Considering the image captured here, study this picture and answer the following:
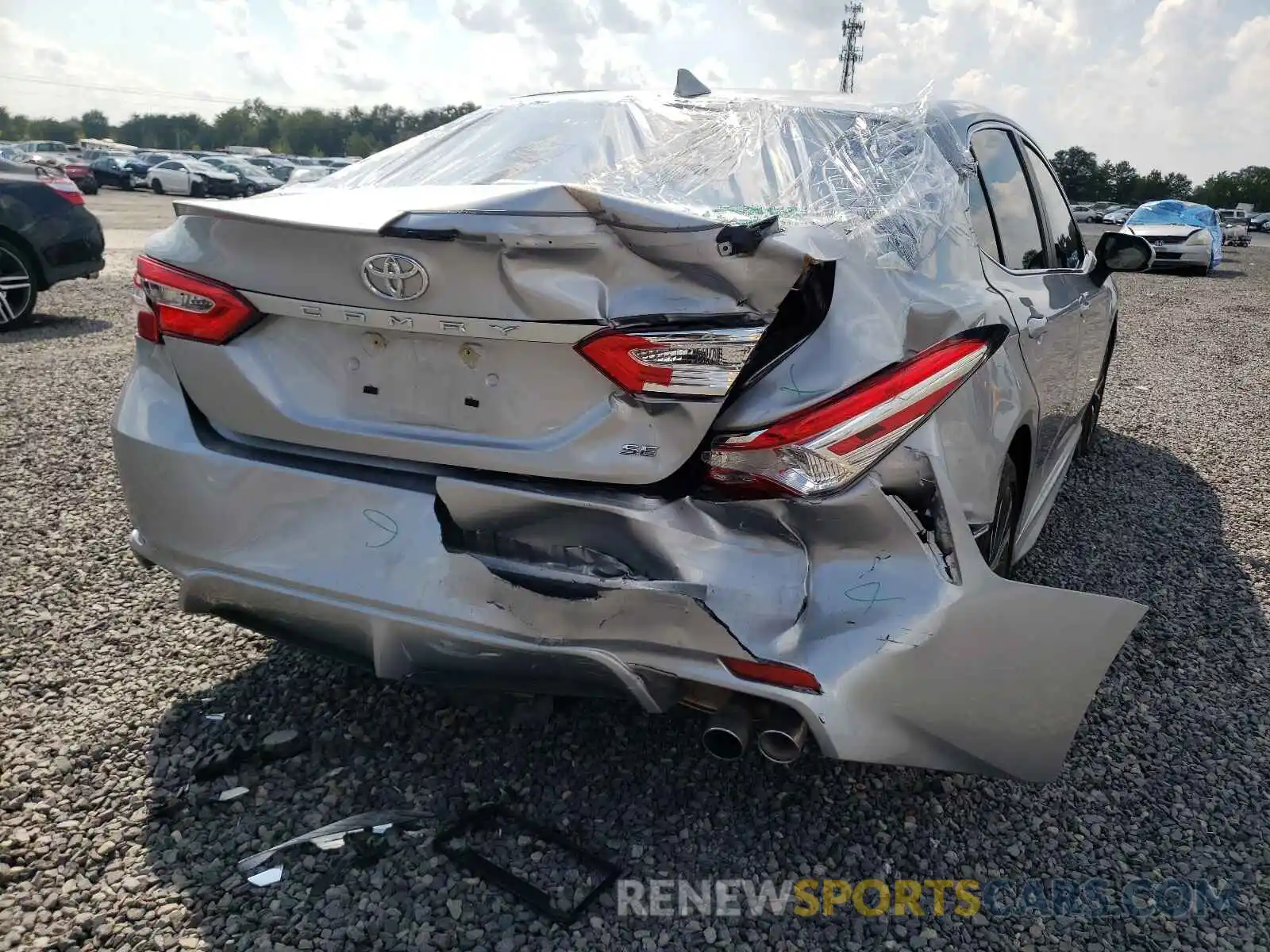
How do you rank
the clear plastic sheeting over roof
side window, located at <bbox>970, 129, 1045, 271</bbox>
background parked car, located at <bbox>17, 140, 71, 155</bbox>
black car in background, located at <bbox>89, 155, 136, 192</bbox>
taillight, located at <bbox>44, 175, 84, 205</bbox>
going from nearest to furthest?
the clear plastic sheeting over roof < side window, located at <bbox>970, 129, 1045, 271</bbox> < taillight, located at <bbox>44, 175, 84, 205</bbox> < black car in background, located at <bbox>89, 155, 136, 192</bbox> < background parked car, located at <bbox>17, 140, 71, 155</bbox>

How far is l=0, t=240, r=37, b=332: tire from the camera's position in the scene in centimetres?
775

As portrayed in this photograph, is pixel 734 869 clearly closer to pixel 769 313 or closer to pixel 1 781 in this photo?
pixel 769 313

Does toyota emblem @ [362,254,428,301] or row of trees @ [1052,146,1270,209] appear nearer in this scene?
toyota emblem @ [362,254,428,301]

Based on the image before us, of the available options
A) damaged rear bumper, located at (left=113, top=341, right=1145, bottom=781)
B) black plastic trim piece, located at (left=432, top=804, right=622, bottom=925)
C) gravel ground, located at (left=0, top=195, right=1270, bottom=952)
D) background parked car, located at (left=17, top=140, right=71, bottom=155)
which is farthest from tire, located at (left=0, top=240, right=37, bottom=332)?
background parked car, located at (left=17, top=140, right=71, bottom=155)

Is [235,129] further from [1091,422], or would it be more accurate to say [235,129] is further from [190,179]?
[1091,422]

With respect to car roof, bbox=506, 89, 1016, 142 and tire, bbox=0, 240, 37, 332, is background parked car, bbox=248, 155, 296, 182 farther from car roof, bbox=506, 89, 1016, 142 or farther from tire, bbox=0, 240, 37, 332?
car roof, bbox=506, 89, 1016, 142

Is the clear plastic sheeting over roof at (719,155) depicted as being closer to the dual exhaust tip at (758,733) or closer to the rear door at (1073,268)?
the rear door at (1073,268)

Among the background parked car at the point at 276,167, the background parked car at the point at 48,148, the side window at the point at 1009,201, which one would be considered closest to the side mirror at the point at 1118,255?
the side window at the point at 1009,201

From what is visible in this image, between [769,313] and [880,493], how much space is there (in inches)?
15.9

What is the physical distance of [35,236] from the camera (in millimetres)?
7738

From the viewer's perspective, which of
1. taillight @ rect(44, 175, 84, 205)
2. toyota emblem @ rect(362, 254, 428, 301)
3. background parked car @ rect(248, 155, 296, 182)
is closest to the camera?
toyota emblem @ rect(362, 254, 428, 301)

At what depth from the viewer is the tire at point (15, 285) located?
7.75m

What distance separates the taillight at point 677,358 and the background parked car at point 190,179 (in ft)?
128

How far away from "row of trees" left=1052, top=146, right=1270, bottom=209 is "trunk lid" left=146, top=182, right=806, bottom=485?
83.6 metres
